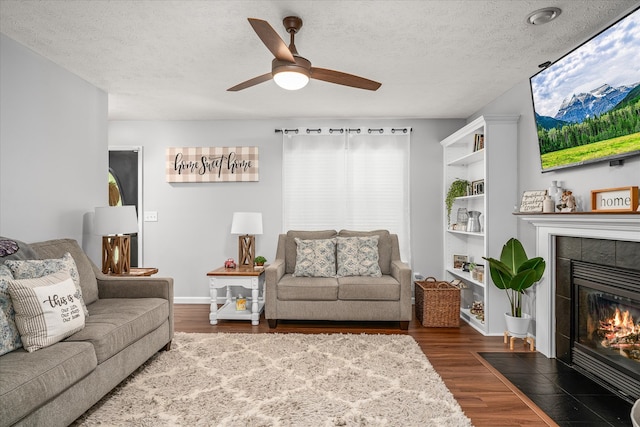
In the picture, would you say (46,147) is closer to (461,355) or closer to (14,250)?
(14,250)

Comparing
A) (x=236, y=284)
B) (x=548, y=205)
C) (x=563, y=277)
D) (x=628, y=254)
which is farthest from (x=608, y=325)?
(x=236, y=284)

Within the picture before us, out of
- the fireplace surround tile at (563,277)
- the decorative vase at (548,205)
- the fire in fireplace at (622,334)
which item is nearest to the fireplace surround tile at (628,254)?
the fire in fireplace at (622,334)

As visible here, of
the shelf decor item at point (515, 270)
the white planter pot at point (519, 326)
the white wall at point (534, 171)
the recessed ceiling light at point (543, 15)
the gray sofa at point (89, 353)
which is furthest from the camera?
the white planter pot at point (519, 326)

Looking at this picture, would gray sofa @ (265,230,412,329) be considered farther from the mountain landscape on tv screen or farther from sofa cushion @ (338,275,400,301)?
the mountain landscape on tv screen

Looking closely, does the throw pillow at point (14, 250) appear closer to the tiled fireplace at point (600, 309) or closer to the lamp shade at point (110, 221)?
the lamp shade at point (110, 221)

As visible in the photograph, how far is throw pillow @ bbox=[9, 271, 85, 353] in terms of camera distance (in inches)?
79.5

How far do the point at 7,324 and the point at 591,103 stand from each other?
372 centimetres

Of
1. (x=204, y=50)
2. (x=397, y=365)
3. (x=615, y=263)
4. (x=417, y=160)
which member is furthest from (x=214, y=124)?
(x=615, y=263)

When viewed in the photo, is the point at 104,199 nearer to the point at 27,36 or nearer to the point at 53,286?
the point at 27,36

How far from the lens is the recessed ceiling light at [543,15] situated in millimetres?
2352

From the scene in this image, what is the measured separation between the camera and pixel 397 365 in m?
2.96

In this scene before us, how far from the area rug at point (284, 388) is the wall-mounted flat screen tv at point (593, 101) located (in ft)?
6.31

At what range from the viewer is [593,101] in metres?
2.50

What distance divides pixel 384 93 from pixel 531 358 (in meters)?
2.83
